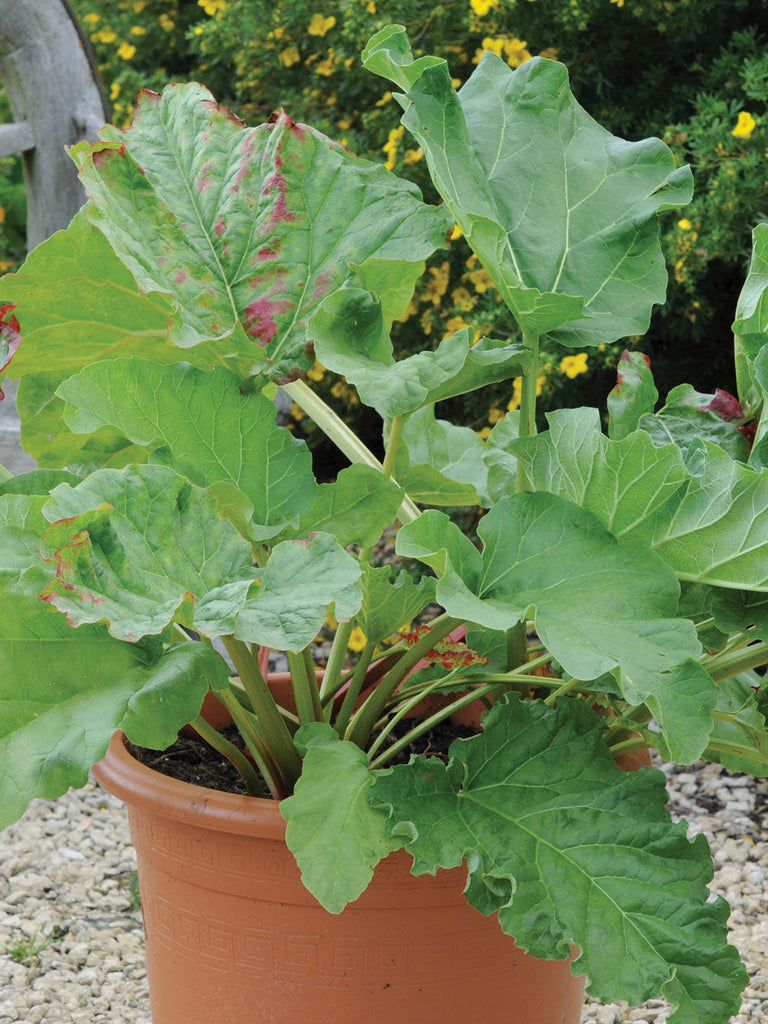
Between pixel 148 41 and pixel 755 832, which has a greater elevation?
pixel 148 41

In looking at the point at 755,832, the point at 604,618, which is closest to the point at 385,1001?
the point at 604,618

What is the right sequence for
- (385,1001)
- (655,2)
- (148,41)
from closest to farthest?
(385,1001)
(655,2)
(148,41)

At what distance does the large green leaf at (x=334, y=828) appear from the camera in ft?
2.71

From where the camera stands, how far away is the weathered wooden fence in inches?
90.0

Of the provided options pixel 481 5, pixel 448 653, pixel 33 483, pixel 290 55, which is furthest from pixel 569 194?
pixel 290 55

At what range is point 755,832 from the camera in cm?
200

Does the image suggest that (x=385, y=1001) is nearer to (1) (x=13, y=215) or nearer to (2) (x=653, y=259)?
(2) (x=653, y=259)

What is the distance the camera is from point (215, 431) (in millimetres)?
931

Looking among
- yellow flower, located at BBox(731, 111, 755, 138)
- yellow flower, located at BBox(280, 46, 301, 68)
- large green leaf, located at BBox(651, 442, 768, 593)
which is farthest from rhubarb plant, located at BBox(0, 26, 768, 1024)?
yellow flower, located at BBox(280, 46, 301, 68)

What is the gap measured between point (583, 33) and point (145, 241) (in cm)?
192

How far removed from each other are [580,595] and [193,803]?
0.36 meters

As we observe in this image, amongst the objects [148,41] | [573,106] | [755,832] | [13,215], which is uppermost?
[573,106]

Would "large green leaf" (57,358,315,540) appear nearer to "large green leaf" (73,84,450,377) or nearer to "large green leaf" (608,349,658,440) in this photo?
"large green leaf" (73,84,450,377)

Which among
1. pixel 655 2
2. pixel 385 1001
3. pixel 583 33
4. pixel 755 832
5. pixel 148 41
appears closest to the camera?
pixel 385 1001
